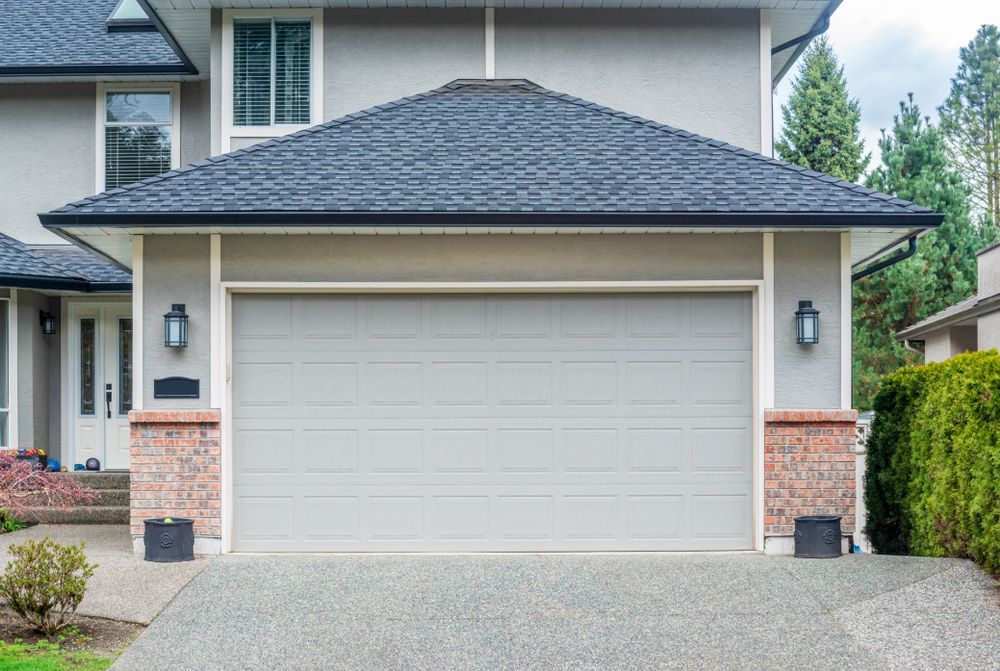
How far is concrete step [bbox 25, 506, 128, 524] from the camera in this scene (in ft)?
34.5

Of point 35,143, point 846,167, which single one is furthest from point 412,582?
point 846,167

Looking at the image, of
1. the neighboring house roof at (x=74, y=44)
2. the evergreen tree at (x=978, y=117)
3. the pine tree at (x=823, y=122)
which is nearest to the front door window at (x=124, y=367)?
the neighboring house roof at (x=74, y=44)

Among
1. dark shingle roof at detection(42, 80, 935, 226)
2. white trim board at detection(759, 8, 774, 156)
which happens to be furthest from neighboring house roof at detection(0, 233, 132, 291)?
white trim board at detection(759, 8, 774, 156)

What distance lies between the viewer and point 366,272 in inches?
336

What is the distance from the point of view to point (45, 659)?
5875 millimetres

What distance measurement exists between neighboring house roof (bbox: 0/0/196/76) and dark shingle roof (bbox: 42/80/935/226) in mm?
3702

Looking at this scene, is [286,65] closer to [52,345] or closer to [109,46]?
[109,46]

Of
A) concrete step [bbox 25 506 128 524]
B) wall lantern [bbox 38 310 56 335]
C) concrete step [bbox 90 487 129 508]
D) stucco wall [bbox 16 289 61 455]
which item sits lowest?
concrete step [bbox 25 506 128 524]

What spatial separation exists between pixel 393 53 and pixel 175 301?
14.5 feet

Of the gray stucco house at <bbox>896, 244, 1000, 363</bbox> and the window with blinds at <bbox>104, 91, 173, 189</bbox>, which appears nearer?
the window with blinds at <bbox>104, 91, 173, 189</bbox>

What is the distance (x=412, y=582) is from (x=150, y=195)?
4018mm

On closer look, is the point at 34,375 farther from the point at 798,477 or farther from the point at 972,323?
the point at 972,323

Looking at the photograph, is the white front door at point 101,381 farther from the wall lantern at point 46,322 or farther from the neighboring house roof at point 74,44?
the neighboring house roof at point 74,44

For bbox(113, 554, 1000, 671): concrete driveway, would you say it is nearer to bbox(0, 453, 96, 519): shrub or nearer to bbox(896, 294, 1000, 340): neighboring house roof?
bbox(0, 453, 96, 519): shrub
